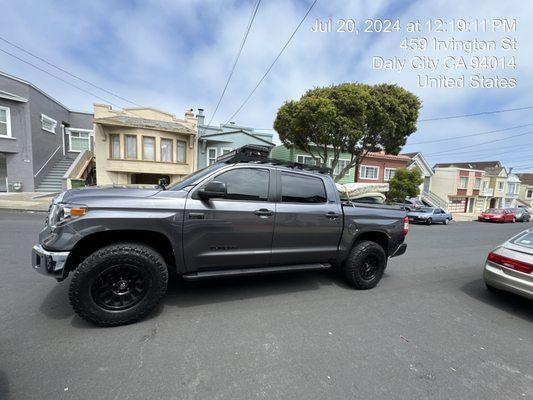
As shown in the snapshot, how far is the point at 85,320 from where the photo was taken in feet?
8.86

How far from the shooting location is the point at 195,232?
297 cm

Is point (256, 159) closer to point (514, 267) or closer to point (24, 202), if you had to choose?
point (514, 267)

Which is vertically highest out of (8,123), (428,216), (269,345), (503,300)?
(8,123)

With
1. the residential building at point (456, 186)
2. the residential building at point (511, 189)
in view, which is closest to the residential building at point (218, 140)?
the residential building at point (456, 186)

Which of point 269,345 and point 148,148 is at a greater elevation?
point 148,148

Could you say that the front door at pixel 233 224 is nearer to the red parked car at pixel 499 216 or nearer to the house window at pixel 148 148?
the house window at pixel 148 148

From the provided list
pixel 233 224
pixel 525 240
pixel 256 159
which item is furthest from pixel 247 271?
pixel 525 240

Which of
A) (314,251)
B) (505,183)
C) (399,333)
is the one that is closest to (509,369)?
(399,333)

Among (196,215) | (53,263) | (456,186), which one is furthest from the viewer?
(456,186)

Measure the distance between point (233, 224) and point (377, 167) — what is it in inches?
1021

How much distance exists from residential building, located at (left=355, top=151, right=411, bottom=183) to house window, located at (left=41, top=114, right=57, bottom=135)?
81.7 feet

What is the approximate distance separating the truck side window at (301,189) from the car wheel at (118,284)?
1.86 meters

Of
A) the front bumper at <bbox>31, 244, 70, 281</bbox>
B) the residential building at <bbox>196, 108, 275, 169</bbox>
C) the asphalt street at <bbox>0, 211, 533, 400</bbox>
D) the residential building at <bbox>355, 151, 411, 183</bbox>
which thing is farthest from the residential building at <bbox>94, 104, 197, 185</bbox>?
the residential building at <bbox>355, 151, 411, 183</bbox>

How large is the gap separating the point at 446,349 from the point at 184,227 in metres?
3.21
